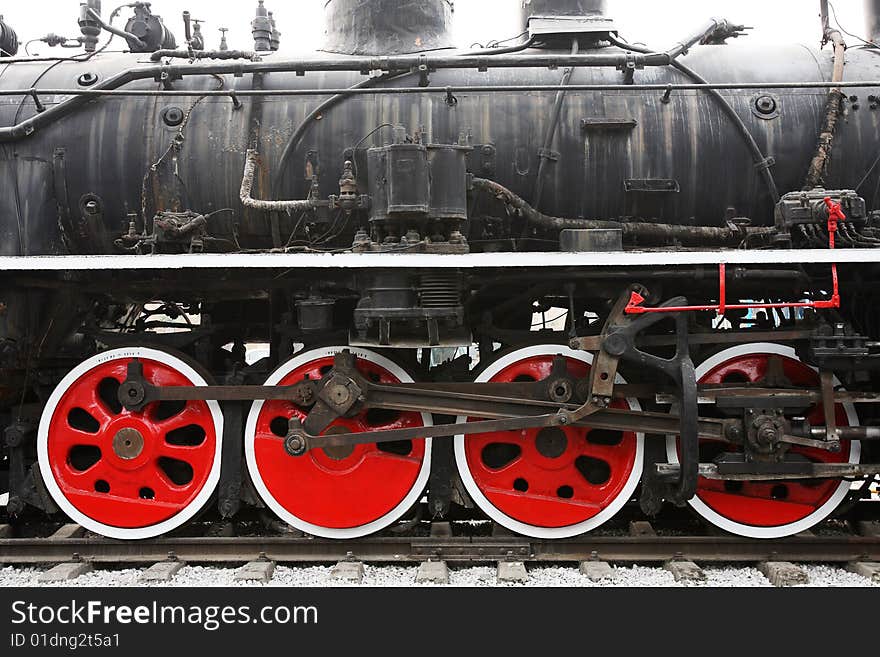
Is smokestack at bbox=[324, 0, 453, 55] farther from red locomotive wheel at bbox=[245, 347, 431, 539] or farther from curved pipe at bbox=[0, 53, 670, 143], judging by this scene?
red locomotive wheel at bbox=[245, 347, 431, 539]

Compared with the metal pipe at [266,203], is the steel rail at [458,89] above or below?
above

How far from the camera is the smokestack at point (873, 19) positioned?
14.5ft

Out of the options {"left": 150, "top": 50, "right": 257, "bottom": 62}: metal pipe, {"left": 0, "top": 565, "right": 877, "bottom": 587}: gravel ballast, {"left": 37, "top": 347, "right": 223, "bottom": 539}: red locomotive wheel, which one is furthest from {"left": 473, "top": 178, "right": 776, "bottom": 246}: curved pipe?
{"left": 37, "top": 347, "right": 223, "bottom": 539}: red locomotive wheel

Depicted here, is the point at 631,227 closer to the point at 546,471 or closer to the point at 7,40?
the point at 546,471

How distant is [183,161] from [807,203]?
10.4 ft

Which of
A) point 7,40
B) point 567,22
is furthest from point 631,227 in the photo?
point 7,40

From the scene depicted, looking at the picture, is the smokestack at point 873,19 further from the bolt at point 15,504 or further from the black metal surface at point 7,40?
the bolt at point 15,504

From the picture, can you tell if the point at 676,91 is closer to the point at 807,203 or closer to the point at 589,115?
the point at 589,115

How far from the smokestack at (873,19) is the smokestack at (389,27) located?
2470mm

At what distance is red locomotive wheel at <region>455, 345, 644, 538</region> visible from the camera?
4.07 meters

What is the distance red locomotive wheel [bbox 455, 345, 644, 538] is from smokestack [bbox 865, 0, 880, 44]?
258 centimetres

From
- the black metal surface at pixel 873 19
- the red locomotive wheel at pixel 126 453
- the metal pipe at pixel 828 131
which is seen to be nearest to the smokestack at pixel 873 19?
the black metal surface at pixel 873 19

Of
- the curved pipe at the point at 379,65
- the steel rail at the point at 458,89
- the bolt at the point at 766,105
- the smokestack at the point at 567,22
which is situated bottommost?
the bolt at the point at 766,105
